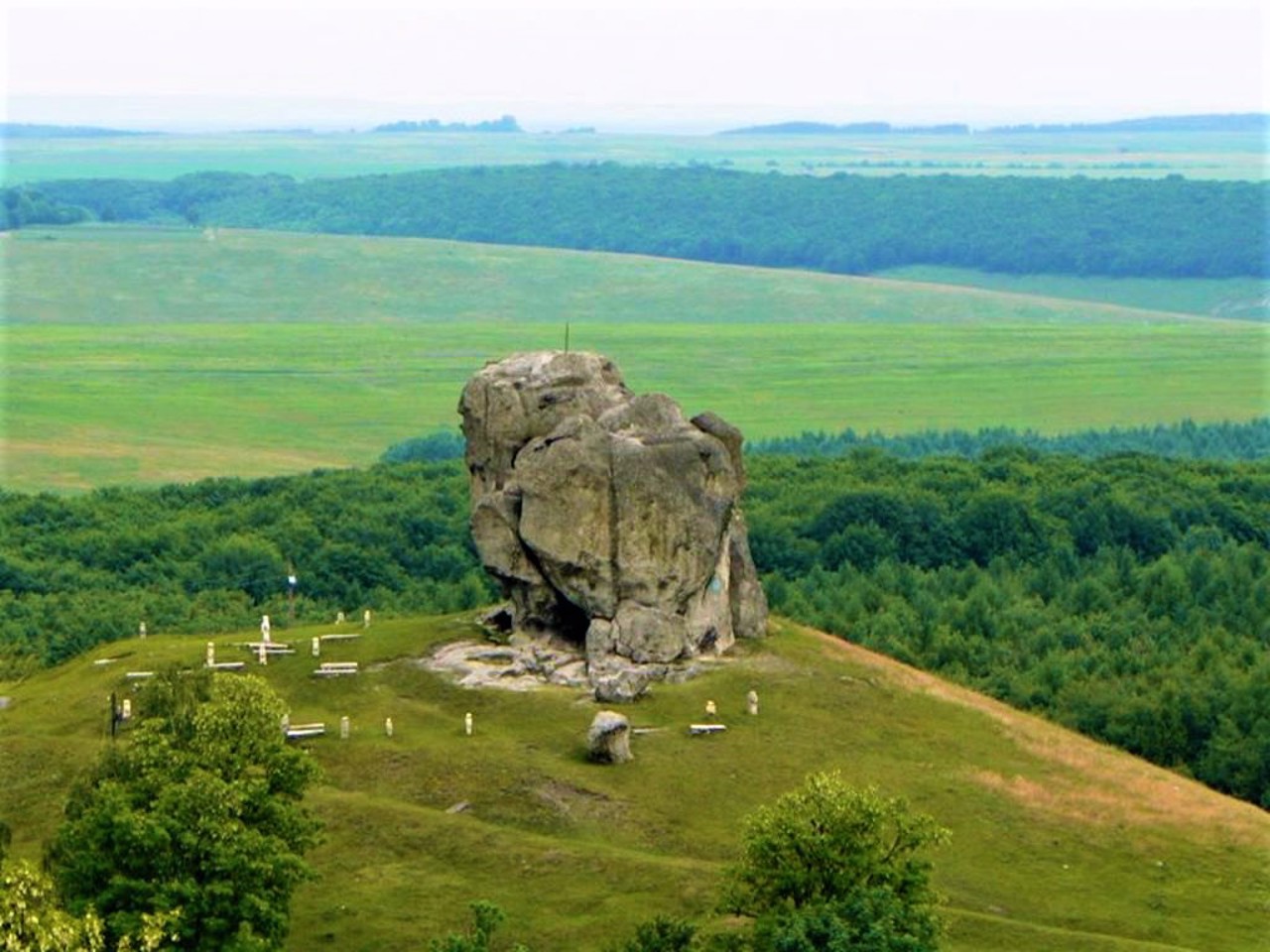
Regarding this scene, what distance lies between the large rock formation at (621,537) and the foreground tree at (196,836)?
19.2 metres

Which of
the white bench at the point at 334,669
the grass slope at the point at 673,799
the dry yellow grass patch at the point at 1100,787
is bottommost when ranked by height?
the dry yellow grass patch at the point at 1100,787

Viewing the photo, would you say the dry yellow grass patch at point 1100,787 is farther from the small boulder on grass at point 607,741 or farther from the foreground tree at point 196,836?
the foreground tree at point 196,836

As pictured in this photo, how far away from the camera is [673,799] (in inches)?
3228

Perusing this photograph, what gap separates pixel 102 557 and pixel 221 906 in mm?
71192

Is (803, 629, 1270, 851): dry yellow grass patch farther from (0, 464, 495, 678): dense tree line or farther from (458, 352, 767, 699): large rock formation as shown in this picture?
(0, 464, 495, 678): dense tree line

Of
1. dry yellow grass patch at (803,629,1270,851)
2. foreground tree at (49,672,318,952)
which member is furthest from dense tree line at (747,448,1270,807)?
foreground tree at (49,672,318,952)

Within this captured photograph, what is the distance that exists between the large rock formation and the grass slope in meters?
1.72

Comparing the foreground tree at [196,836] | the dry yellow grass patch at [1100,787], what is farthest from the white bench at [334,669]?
the foreground tree at [196,836]

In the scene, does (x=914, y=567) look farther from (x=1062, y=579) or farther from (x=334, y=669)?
(x=334, y=669)

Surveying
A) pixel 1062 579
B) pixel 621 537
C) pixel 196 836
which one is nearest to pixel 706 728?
pixel 621 537

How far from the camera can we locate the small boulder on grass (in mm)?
83625

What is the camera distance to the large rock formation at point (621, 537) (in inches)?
3607

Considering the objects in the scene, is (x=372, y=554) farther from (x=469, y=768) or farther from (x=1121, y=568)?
(x=469, y=768)

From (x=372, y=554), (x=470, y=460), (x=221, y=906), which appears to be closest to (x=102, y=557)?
(x=372, y=554)
